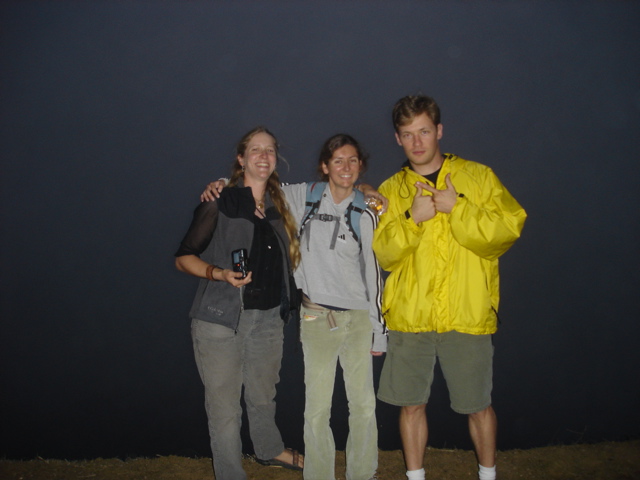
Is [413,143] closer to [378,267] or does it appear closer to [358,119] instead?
[378,267]

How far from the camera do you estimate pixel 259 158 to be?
8.07 ft

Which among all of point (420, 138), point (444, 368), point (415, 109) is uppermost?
point (415, 109)

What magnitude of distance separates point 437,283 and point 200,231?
1255 mm

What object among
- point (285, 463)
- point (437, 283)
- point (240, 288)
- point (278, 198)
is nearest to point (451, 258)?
point (437, 283)

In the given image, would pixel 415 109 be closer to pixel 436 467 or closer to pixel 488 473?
pixel 488 473

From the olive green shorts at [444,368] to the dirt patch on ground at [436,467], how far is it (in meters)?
0.99

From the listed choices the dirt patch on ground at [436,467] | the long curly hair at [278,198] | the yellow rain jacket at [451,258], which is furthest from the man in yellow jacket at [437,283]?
the dirt patch on ground at [436,467]

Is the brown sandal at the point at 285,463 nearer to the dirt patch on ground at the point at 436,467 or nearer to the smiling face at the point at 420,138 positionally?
the dirt patch on ground at the point at 436,467

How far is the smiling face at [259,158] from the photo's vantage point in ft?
8.08

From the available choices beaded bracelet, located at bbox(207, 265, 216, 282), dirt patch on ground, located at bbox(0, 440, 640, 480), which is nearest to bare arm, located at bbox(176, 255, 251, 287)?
beaded bracelet, located at bbox(207, 265, 216, 282)

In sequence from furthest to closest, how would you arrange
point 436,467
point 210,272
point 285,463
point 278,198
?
1. point 436,467
2. point 285,463
3. point 278,198
4. point 210,272

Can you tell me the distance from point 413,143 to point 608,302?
2.05 meters

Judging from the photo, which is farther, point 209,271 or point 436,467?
point 436,467

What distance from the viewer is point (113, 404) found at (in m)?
3.35
